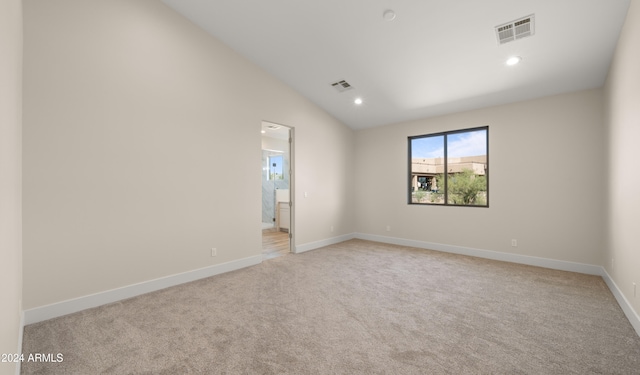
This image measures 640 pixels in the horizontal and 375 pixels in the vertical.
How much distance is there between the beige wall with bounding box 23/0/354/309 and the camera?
8.69 ft

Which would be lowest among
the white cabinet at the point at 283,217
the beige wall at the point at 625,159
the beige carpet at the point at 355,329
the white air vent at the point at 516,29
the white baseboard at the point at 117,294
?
the beige carpet at the point at 355,329

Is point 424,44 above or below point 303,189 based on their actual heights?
above

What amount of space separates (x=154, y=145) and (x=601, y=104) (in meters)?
6.14

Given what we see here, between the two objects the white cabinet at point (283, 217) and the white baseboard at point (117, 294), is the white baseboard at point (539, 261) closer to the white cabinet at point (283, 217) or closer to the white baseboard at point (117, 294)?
the white cabinet at point (283, 217)

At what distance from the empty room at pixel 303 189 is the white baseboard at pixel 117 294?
0.02 metres

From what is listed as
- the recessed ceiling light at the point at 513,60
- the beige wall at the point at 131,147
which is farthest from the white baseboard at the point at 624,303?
the beige wall at the point at 131,147

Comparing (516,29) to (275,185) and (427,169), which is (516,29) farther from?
(275,185)

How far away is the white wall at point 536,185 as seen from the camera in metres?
3.95

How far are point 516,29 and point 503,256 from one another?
348 centimetres

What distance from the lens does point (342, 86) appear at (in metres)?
4.84

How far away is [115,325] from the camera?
8.23 ft

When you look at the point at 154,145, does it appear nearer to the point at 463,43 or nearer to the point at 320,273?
the point at 320,273

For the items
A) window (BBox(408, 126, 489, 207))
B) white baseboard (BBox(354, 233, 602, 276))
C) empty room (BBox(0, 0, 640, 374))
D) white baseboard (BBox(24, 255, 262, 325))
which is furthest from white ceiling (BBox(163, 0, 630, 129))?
white baseboard (BBox(24, 255, 262, 325))

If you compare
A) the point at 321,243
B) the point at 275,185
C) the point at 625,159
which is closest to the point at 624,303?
the point at 625,159
